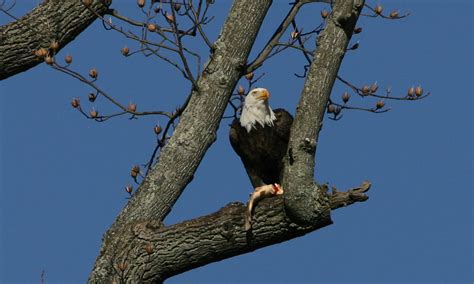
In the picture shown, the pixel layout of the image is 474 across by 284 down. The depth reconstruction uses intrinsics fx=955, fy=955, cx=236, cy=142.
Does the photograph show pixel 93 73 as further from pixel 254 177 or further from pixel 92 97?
pixel 254 177

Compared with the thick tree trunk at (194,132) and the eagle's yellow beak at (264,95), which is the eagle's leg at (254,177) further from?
the thick tree trunk at (194,132)

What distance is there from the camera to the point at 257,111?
21.2ft

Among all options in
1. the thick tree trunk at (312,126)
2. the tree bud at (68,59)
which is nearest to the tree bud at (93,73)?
the tree bud at (68,59)

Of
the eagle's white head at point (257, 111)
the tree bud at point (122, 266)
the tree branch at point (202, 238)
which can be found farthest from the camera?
the eagle's white head at point (257, 111)

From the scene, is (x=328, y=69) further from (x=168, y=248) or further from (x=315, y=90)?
(x=168, y=248)

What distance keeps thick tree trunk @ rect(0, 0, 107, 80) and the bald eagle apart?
4.09 ft

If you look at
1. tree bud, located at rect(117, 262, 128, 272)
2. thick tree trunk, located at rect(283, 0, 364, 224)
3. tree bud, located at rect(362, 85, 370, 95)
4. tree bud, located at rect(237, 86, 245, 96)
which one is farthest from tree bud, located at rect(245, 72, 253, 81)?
tree bud, located at rect(117, 262, 128, 272)

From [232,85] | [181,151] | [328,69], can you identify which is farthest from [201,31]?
[328,69]

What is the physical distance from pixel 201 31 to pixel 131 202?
1.18m

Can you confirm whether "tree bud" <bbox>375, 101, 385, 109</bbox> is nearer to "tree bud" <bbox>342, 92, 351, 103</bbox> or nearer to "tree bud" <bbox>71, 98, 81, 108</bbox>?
"tree bud" <bbox>342, 92, 351, 103</bbox>

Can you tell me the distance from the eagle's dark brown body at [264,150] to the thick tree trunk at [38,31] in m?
1.31

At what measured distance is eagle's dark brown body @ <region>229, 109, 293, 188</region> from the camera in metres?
6.33

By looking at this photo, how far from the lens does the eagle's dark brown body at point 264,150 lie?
6.33 metres

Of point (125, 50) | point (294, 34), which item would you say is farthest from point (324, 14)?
point (125, 50)
